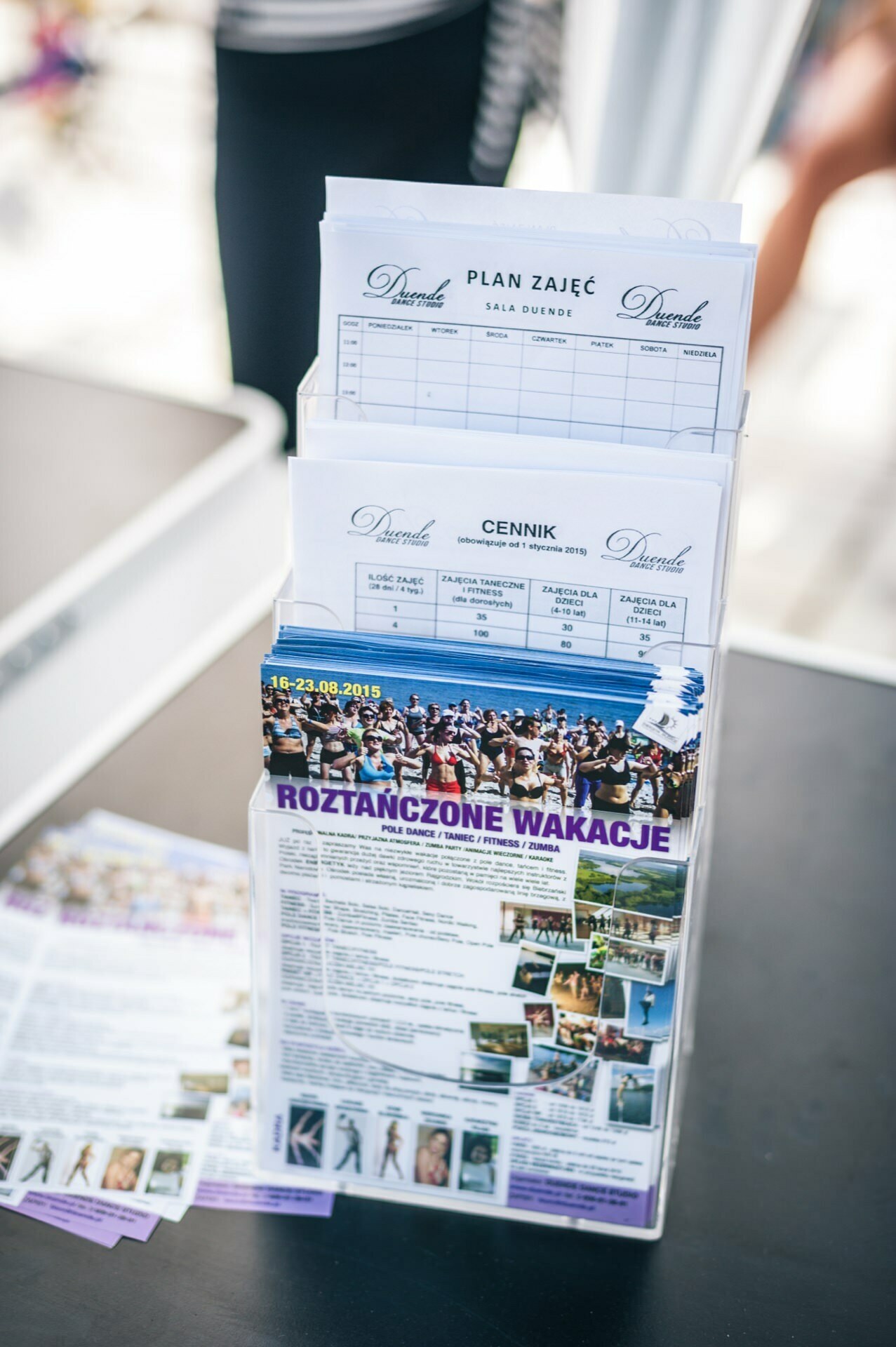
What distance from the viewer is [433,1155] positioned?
62cm

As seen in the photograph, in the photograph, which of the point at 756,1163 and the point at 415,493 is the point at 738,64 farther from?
the point at 756,1163

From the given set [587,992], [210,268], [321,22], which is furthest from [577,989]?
[210,268]

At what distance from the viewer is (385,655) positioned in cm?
53

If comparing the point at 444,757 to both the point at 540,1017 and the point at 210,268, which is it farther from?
the point at 210,268

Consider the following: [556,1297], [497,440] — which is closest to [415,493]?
[497,440]

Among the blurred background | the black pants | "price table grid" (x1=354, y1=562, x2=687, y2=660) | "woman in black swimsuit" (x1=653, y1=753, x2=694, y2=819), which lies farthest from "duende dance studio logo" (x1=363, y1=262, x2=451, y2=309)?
the black pants

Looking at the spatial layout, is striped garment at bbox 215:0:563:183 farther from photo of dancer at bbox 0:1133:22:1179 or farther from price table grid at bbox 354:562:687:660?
photo of dancer at bbox 0:1133:22:1179

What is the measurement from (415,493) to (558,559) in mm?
69

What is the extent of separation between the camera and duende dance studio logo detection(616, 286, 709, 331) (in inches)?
20.8

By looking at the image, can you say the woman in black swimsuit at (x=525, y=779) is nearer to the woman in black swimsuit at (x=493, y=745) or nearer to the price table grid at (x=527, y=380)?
the woman in black swimsuit at (x=493, y=745)

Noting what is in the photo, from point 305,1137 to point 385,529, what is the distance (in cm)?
32

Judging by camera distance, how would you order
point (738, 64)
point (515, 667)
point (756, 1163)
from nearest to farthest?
1. point (515, 667)
2. point (756, 1163)
3. point (738, 64)

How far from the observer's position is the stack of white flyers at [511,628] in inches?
20.5

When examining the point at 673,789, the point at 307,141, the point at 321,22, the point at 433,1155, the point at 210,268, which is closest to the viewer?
the point at 673,789
